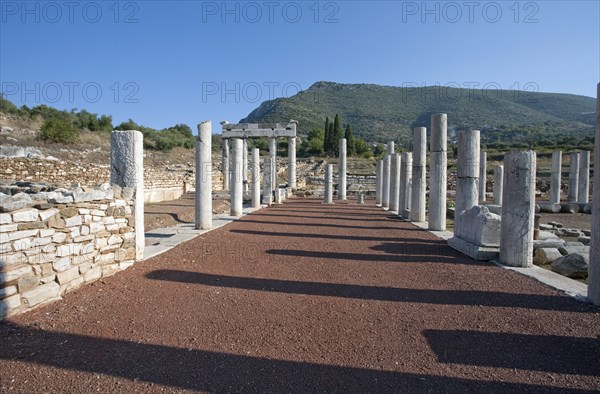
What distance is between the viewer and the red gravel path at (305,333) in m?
3.28

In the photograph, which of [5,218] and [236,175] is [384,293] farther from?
[236,175]

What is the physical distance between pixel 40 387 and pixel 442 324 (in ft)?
13.6

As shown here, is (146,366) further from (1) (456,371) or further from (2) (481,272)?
(2) (481,272)

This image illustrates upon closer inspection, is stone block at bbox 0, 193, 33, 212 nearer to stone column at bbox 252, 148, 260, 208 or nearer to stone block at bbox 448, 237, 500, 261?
stone block at bbox 448, 237, 500, 261

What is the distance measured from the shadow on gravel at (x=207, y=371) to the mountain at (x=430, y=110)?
249 ft

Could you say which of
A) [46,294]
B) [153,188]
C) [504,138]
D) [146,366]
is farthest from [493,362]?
[504,138]

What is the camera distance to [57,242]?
510 centimetres

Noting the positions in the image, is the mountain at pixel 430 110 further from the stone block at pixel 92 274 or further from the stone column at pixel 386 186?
the stone block at pixel 92 274

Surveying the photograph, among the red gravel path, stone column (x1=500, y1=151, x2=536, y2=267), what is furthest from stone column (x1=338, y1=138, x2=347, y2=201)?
the red gravel path

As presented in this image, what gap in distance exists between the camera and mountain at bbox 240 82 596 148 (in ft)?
268

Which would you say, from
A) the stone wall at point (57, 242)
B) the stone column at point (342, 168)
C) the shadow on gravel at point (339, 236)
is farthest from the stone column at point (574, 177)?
the stone wall at point (57, 242)

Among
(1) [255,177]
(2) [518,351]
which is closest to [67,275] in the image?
(2) [518,351]

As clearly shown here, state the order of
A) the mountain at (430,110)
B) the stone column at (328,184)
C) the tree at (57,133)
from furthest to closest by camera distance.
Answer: the mountain at (430,110) < the tree at (57,133) < the stone column at (328,184)

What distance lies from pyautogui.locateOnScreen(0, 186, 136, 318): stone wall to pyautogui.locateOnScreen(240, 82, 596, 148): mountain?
74.3 m
